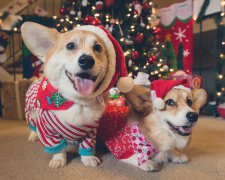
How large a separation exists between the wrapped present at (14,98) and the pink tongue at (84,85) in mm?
1407

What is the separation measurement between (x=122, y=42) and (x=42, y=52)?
3.61 feet

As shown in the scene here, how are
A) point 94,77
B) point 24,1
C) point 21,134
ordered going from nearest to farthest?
1. point 94,77
2. point 21,134
3. point 24,1

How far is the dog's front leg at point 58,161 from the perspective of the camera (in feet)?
2.94

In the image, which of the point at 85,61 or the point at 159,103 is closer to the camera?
the point at 85,61

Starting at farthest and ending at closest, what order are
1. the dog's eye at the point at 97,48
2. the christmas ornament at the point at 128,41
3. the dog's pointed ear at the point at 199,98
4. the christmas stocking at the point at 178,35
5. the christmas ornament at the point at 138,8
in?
the christmas stocking at the point at 178,35 → the christmas ornament at the point at 138,8 → the christmas ornament at the point at 128,41 → the dog's pointed ear at the point at 199,98 → the dog's eye at the point at 97,48

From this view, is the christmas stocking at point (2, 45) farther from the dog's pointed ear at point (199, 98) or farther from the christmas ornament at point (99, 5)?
the dog's pointed ear at point (199, 98)

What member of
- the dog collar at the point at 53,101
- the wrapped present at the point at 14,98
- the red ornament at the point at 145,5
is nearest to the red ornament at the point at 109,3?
the red ornament at the point at 145,5

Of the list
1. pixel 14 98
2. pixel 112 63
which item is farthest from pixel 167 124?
pixel 14 98

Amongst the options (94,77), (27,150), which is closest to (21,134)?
(27,150)

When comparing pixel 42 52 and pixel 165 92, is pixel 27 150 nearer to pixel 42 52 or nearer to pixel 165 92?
pixel 42 52

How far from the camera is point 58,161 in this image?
2.99 ft

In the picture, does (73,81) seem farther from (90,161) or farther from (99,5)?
(99,5)

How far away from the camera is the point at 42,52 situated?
89cm

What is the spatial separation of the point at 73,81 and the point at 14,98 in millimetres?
1508
